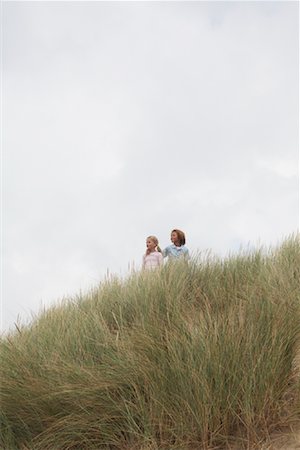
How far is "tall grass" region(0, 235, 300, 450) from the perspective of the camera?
361cm

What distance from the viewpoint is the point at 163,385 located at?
12.2 ft

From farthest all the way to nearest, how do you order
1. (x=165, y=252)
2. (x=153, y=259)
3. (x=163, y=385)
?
(x=165, y=252), (x=153, y=259), (x=163, y=385)

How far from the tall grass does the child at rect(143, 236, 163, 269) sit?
408 centimetres

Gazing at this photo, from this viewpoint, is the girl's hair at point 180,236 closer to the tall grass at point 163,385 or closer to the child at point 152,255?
the child at point 152,255

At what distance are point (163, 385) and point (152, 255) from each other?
5229mm

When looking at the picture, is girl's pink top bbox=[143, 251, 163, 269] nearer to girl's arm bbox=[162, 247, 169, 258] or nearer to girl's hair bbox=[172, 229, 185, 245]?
girl's arm bbox=[162, 247, 169, 258]

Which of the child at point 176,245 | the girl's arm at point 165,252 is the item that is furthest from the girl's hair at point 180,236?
the girl's arm at point 165,252

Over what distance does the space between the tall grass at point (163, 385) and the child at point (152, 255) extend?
13.4 ft

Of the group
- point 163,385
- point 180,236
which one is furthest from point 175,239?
point 163,385

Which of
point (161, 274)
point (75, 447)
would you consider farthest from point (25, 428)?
point (161, 274)

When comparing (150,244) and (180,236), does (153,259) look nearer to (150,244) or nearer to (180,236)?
(150,244)

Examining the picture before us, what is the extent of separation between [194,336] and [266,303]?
0.78 meters

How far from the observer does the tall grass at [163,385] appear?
Answer: 3.61 metres

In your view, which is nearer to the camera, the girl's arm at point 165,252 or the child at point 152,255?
the child at point 152,255
